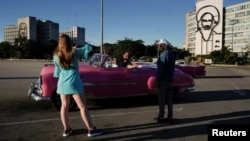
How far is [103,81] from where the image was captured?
9.37 metres

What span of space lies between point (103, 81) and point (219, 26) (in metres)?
144

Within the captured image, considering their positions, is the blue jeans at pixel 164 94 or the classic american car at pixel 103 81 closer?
A: the blue jeans at pixel 164 94

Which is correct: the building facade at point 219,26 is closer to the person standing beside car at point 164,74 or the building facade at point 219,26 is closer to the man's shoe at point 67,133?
the person standing beside car at point 164,74

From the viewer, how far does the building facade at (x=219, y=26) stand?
461 feet

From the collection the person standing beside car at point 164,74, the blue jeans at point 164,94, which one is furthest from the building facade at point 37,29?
the blue jeans at point 164,94

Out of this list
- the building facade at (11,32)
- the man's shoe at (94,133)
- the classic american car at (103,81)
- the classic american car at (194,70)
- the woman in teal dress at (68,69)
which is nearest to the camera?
the woman in teal dress at (68,69)

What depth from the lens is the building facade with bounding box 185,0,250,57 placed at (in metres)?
141

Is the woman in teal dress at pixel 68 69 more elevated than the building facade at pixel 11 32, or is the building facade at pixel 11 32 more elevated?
the building facade at pixel 11 32

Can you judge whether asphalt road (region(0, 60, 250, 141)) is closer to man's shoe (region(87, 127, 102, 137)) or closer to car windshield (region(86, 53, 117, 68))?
man's shoe (region(87, 127, 102, 137))

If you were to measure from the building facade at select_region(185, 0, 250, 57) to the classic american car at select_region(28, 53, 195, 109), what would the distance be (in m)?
136

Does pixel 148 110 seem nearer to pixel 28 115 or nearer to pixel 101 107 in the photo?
pixel 101 107

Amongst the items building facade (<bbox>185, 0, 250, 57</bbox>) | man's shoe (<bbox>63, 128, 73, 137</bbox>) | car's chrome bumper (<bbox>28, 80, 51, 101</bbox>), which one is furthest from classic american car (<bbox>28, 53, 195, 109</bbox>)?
building facade (<bbox>185, 0, 250, 57</bbox>)

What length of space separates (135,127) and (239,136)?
2981mm

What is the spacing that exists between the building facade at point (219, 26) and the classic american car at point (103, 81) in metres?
136
